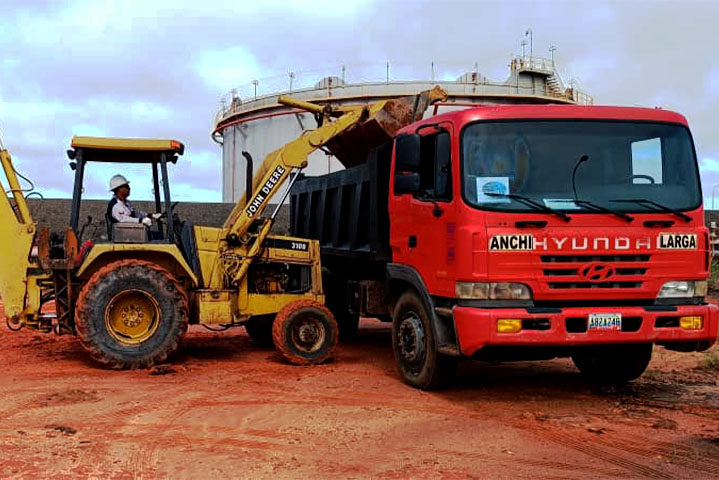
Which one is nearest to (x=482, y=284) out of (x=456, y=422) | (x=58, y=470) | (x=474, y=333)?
(x=474, y=333)

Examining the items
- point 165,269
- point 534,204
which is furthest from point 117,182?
point 534,204

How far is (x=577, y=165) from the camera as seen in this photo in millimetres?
6695

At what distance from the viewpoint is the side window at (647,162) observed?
6.81 m

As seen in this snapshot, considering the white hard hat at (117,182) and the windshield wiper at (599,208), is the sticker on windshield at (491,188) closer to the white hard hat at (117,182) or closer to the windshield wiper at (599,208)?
the windshield wiper at (599,208)

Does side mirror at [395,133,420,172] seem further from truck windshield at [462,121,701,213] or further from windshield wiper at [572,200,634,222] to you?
windshield wiper at [572,200,634,222]

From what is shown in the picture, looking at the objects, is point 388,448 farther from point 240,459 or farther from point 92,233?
point 92,233

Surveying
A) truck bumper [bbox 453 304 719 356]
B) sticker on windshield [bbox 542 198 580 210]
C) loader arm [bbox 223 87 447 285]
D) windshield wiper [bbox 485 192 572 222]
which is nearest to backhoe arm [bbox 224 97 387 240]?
loader arm [bbox 223 87 447 285]

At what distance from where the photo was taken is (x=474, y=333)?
6.35 metres

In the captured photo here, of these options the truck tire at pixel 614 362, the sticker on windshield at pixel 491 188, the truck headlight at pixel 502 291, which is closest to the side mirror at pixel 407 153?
the sticker on windshield at pixel 491 188

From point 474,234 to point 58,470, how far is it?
3.72m

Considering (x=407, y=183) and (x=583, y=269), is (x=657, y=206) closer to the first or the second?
(x=583, y=269)

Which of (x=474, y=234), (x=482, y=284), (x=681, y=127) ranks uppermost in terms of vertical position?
(x=681, y=127)

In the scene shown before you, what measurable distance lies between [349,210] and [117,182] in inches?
117

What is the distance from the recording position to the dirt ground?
16.7 feet
